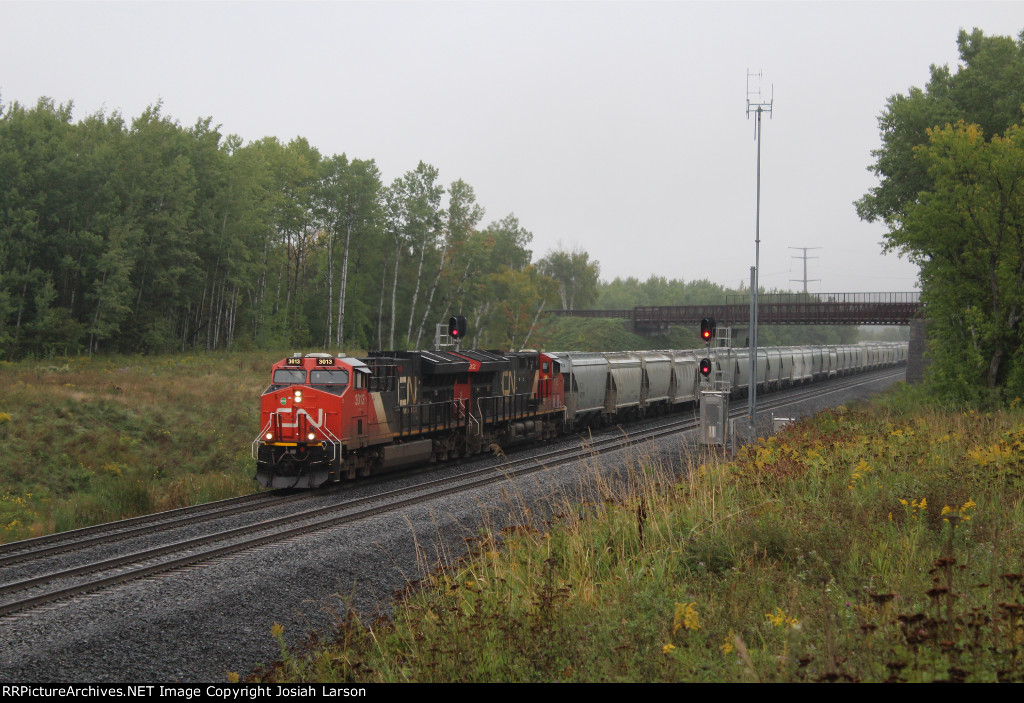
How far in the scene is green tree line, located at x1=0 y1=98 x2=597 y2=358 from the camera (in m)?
39.2

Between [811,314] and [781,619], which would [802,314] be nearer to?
[811,314]

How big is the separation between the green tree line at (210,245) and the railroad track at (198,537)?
26.9 metres

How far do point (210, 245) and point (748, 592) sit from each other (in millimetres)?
48918

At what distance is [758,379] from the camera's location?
145 ft

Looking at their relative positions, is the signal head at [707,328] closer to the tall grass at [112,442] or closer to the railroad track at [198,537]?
the railroad track at [198,537]

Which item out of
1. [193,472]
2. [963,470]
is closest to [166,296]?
[193,472]

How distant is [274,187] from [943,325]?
46.6 metres

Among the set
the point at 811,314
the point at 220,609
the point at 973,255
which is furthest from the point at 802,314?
the point at 220,609

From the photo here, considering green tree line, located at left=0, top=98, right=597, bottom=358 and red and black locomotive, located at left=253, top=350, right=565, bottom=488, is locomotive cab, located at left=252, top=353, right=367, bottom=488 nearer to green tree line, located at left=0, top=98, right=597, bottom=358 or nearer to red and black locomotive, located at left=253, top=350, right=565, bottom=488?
red and black locomotive, located at left=253, top=350, right=565, bottom=488

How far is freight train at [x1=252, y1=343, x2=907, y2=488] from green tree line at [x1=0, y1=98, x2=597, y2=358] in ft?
71.6

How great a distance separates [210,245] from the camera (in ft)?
161

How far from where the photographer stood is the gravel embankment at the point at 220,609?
7.81 meters

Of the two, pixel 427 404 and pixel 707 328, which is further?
pixel 427 404

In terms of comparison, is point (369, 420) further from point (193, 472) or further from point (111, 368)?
point (111, 368)
